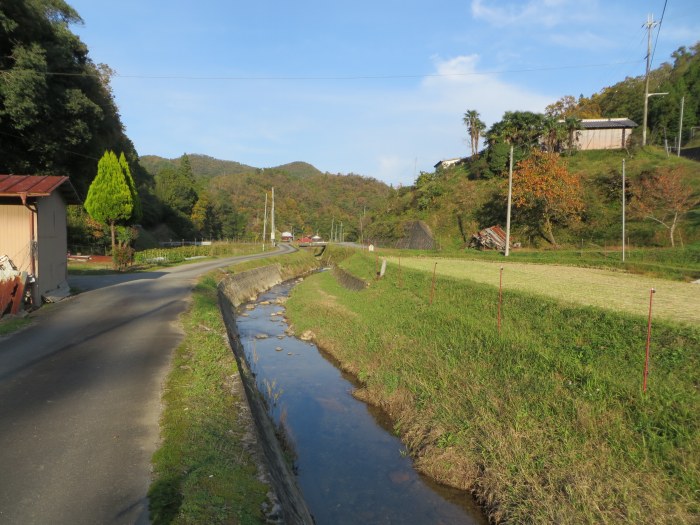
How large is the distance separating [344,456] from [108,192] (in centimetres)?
2487

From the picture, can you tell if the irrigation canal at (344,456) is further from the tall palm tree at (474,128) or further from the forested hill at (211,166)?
the forested hill at (211,166)

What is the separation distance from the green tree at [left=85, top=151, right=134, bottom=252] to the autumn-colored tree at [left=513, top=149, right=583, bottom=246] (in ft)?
105

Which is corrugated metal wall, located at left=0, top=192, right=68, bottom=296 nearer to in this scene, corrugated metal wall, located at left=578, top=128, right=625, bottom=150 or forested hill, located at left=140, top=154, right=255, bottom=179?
corrugated metal wall, located at left=578, top=128, right=625, bottom=150

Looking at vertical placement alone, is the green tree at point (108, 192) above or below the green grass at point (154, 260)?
above

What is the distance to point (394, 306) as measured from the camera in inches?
711

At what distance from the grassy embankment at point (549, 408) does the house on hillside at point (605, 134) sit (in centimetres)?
4977

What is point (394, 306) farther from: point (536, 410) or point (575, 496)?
point (575, 496)

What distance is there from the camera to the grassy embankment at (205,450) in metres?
4.29

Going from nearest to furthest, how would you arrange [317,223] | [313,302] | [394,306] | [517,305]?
[517,305]
[394,306]
[313,302]
[317,223]

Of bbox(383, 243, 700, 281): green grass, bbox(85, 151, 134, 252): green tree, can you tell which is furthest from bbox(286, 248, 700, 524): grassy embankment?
→ bbox(85, 151, 134, 252): green tree

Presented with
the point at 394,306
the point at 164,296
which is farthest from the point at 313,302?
the point at 164,296

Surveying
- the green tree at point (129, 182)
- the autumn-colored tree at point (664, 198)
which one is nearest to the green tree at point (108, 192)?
the green tree at point (129, 182)

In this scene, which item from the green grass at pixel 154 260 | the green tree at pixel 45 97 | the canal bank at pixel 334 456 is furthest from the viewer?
the green grass at pixel 154 260

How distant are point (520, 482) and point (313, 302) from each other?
16.7 m
